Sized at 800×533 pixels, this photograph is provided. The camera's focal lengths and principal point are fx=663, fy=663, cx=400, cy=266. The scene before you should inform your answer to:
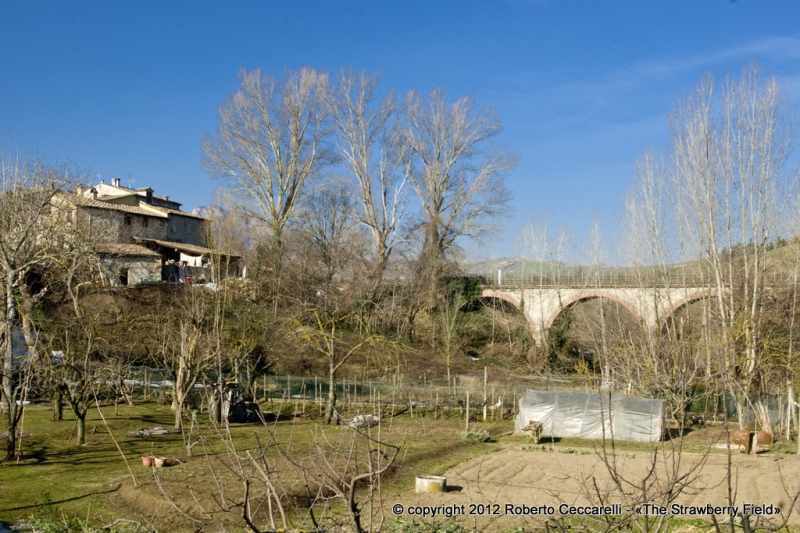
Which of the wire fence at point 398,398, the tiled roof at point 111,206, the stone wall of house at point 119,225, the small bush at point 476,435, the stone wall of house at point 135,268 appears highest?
the tiled roof at point 111,206

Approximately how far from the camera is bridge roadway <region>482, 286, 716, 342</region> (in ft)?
105

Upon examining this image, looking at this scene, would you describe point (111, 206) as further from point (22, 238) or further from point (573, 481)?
point (573, 481)

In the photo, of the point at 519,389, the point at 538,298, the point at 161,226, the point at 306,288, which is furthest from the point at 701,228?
the point at 161,226

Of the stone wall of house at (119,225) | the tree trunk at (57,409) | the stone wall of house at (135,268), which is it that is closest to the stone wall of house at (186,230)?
the stone wall of house at (119,225)

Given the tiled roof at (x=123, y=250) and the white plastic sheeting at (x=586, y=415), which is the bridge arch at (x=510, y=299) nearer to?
the white plastic sheeting at (x=586, y=415)

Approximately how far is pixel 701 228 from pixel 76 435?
23.0 metres

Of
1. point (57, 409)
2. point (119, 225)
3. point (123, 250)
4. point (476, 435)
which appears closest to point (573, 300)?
point (476, 435)

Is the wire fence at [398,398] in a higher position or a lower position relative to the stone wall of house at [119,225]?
lower

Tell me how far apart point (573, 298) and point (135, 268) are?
83.9 ft

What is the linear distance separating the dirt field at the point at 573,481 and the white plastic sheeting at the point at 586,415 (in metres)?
1.87

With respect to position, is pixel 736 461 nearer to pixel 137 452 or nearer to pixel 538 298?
pixel 137 452

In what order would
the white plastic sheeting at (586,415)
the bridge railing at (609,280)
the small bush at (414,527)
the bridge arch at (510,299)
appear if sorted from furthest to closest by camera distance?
the bridge arch at (510,299) < the bridge railing at (609,280) < the white plastic sheeting at (586,415) < the small bush at (414,527)

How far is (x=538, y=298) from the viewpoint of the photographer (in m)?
40.9

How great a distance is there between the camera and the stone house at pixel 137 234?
3489 centimetres
